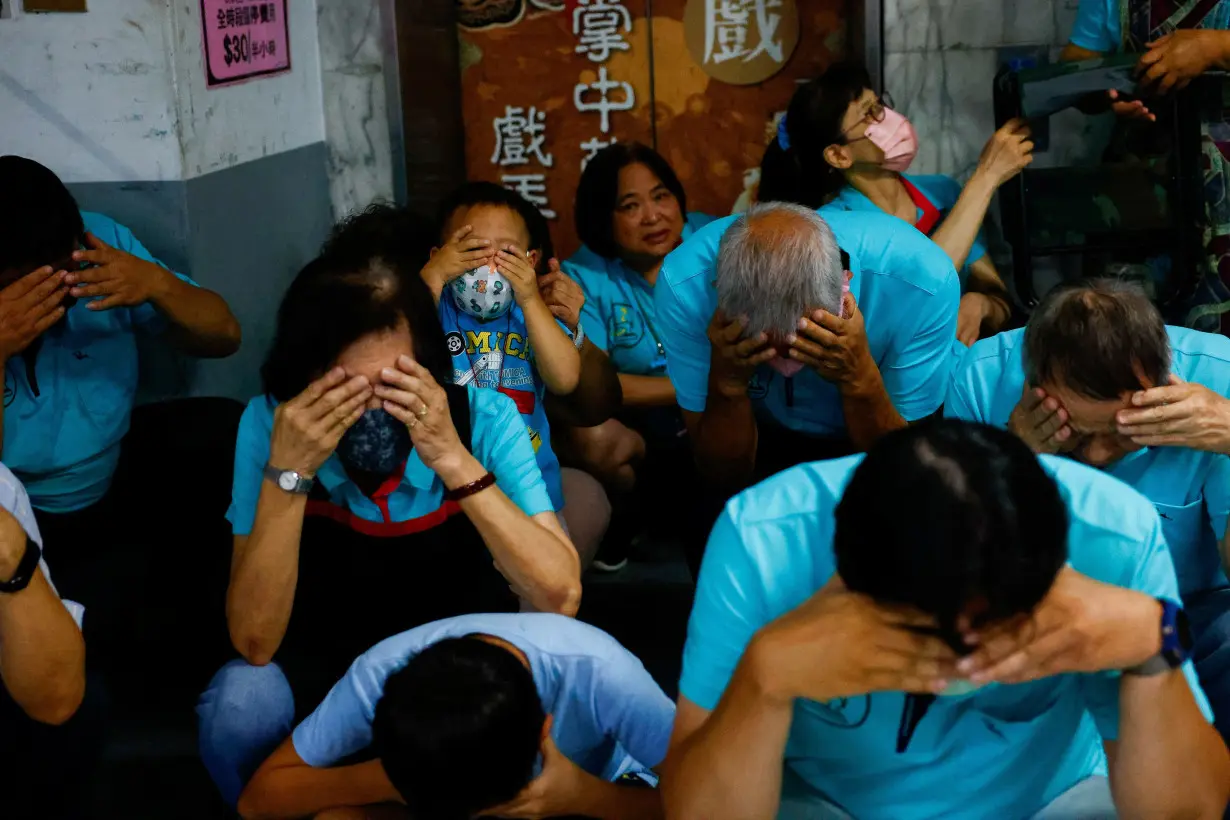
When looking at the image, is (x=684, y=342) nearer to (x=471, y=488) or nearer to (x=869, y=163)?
(x=471, y=488)

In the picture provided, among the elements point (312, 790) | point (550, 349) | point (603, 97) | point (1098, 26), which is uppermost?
point (1098, 26)

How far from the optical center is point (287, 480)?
203 centimetres

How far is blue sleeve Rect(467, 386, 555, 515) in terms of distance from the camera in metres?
2.15

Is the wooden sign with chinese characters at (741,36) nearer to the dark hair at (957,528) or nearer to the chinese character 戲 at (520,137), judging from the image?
the chinese character 戲 at (520,137)

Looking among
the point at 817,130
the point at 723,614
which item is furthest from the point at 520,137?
the point at 723,614

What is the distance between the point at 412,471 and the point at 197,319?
1.05 meters

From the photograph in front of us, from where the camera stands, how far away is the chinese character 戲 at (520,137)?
13.4 feet

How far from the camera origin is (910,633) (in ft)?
4.43

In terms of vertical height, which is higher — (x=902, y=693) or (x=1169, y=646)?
(x=1169, y=646)

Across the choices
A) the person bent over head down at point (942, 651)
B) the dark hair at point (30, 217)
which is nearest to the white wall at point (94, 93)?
the dark hair at point (30, 217)

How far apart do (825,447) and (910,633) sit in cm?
132

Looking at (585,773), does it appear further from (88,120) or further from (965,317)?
(88,120)

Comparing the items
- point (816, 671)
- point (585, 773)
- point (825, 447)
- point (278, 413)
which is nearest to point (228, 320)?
point (278, 413)

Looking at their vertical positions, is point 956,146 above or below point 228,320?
above
